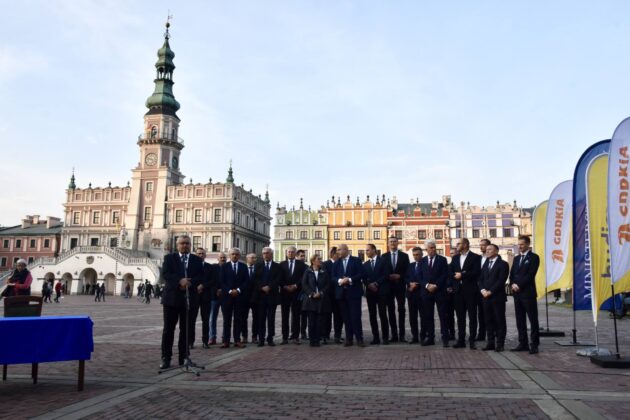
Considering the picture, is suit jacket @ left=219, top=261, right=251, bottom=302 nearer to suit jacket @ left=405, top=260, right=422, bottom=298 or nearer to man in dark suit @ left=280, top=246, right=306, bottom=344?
man in dark suit @ left=280, top=246, right=306, bottom=344

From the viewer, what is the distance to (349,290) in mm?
10742

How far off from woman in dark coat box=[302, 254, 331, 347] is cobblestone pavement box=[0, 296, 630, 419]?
1069mm

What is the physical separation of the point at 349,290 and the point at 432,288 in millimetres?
1755

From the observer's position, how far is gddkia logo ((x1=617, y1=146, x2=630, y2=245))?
7934 mm

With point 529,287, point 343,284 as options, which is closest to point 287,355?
point 343,284

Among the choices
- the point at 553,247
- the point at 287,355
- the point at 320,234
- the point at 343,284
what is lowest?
the point at 287,355

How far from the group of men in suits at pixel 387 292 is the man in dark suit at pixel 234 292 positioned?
0.02 meters

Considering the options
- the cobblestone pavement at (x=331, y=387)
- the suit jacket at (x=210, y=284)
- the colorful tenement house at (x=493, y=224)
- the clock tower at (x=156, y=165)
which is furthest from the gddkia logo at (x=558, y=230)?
the clock tower at (x=156, y=165)

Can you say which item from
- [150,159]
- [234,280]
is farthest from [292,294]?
[150,159]

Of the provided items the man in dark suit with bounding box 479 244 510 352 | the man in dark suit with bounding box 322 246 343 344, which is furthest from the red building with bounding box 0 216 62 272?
the man in dark suit with bounding box 479 244 510 352

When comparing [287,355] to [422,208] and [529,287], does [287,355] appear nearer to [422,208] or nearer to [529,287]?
[529,287]

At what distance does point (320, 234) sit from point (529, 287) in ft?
203

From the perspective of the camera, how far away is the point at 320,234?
71.2 meters

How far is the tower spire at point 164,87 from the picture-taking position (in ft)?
219
